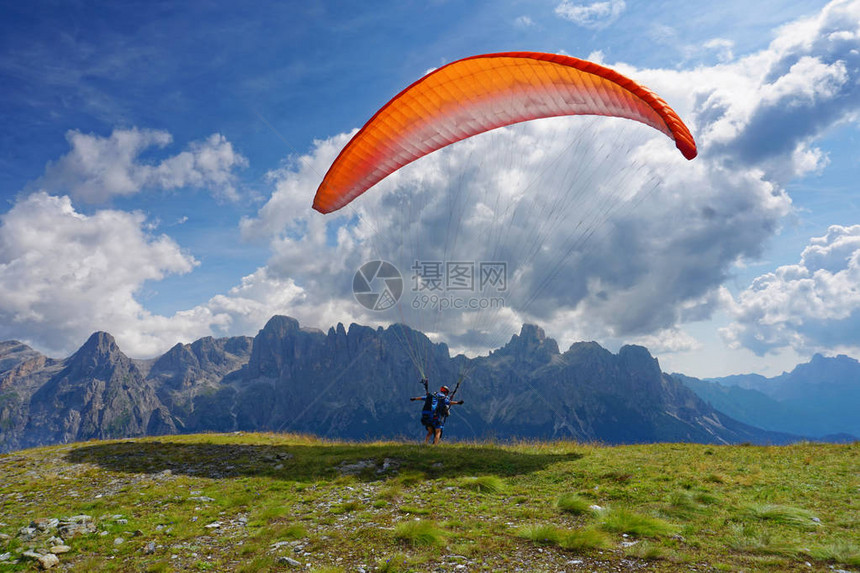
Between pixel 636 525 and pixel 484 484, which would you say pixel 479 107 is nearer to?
pixel 484 484

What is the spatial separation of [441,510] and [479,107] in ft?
43.9

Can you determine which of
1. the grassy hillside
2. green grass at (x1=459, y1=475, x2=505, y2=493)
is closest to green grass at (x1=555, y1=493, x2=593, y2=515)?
the grassy hillside

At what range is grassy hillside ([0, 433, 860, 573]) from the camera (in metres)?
6.95

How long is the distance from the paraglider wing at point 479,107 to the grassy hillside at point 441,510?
31.2 ft

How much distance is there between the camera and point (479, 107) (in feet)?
50.7

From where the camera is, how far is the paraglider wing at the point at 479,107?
1280 centimetres

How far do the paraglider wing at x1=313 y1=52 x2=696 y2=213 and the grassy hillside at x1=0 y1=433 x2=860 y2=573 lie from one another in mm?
9511

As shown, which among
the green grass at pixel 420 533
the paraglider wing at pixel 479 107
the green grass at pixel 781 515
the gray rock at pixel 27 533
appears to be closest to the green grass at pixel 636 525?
the green grass at pixel 781 515

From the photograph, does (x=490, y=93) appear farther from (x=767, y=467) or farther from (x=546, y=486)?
(x=767, y=467)

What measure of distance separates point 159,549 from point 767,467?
1621 centimetres

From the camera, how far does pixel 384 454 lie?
573 inches

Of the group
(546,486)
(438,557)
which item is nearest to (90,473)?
(438,557)

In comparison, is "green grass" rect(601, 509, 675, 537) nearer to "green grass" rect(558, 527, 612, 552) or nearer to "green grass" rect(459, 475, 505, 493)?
"green grass" rect(558, 527, 612, 552)

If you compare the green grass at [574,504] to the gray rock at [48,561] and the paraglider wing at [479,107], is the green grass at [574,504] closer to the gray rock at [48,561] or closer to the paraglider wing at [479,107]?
the gray rock at [48,561]
